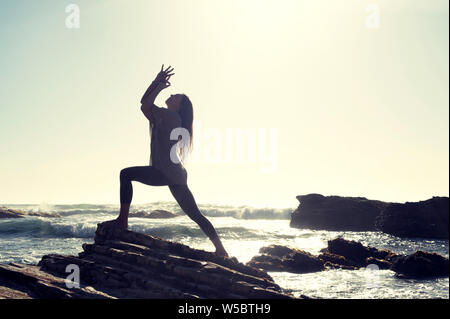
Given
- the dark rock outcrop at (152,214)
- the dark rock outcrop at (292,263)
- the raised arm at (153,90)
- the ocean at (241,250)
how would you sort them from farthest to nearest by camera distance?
the dark rock outcrop at (152,214) → the dark rock outcrop at (292,263) → the ocean at (241,250) → the raised arm at (153,90)

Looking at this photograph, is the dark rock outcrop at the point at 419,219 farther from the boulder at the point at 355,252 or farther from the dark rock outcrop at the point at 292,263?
the dark rock outcrop at the point at 292,263

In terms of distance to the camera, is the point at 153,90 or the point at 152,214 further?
the point at 152,214

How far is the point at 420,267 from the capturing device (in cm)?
1284

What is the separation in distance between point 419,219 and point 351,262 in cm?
2623

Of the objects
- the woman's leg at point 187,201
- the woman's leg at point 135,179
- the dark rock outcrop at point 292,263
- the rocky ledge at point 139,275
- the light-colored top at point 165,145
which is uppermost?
the light-colored top at point 165,145

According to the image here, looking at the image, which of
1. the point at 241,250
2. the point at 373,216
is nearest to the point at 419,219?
the point at 373,216

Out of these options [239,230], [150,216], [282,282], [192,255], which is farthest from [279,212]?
[192,255]

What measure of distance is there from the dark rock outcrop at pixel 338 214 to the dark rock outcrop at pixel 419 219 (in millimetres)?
6078

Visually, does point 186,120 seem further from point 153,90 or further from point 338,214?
point 338,214

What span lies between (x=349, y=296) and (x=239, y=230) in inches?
800

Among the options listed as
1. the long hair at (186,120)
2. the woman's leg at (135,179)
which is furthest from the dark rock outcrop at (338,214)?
the woman's leg at (135,179)

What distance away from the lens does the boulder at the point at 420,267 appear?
12.7 meters

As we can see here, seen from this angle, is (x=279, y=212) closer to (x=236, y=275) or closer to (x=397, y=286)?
(x=397, y=286)
